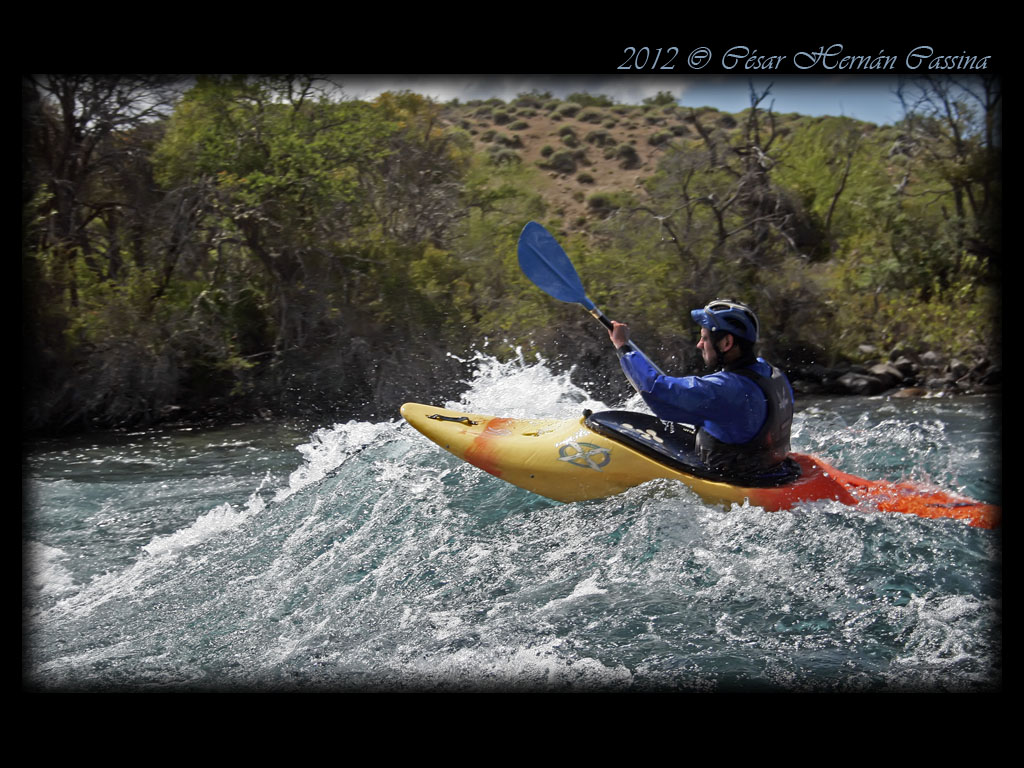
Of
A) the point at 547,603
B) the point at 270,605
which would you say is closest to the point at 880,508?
the point at 547,603

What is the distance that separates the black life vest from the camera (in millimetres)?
3627

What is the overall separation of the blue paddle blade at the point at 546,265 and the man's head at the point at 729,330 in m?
1.21

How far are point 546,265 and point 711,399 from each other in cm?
157

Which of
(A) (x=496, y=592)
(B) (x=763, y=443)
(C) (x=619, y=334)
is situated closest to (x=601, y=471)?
(C) (x=619, y=334)

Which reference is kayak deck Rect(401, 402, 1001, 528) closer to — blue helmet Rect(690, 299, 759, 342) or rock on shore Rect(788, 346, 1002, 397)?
blue helmet Rect(690, 299, 759, 342)

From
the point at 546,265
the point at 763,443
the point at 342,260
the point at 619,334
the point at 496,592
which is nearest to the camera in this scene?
the point at 496,592

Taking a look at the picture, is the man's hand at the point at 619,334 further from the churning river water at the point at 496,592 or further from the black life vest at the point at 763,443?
the churning river water at the point at 496,592

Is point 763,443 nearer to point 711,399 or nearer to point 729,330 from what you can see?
point 711,399

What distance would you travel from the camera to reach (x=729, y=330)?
11.9ft

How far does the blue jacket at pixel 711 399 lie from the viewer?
11.7 feet

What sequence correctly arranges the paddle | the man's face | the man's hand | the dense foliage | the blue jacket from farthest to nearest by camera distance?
the dense foliage < the paddle < the man's hand < the man's face < the blue jacket

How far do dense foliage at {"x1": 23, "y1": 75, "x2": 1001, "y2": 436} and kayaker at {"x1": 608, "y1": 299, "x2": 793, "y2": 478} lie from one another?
4.94m

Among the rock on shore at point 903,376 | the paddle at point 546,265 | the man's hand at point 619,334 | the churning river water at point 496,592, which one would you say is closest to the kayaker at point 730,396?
the man's hand at point 619,334

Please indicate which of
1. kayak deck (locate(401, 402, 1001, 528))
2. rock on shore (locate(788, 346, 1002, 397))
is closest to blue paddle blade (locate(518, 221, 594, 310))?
kayak deck (locate(401, 402, 1001, 528))
